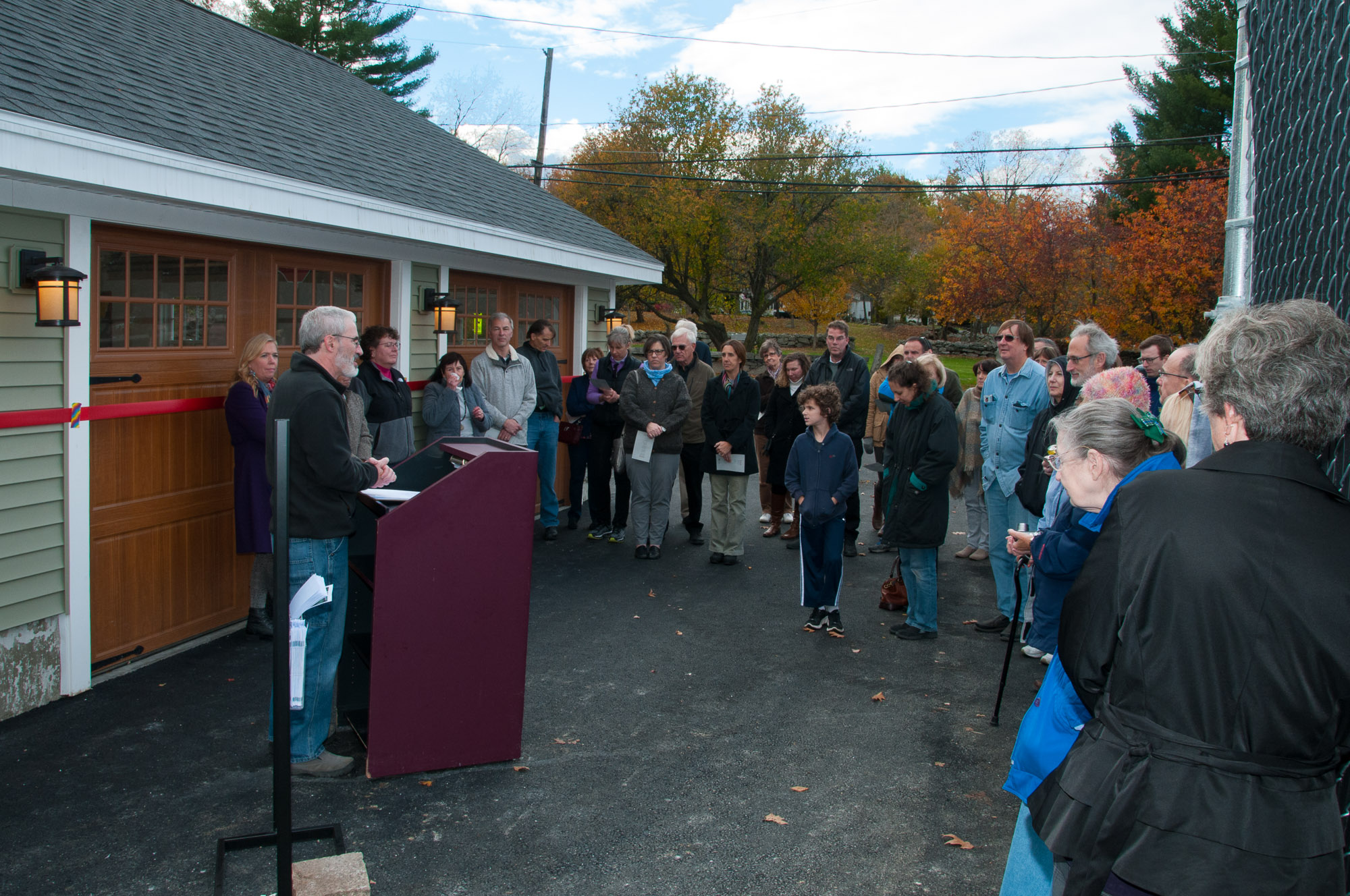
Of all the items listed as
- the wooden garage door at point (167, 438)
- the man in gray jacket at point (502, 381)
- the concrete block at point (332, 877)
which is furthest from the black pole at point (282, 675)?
the man in gray jacket at point (502, 381)

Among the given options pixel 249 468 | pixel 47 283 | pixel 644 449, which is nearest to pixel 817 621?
pixel 644 449

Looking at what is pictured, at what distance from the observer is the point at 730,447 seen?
7.90 m

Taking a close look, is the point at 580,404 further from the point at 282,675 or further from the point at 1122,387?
the point at 282,675

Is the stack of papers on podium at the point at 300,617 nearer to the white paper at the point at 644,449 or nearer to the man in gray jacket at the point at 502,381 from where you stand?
→ the man in gray jacket at the point at 502,381

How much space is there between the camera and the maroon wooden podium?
3812 millimetres

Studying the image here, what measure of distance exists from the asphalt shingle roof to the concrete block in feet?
11.1

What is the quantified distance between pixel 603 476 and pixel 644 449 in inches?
45.9

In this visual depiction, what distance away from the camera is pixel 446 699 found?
4.00 meters

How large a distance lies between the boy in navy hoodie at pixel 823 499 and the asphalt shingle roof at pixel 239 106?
11.0 ft

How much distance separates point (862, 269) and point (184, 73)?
30.9 m

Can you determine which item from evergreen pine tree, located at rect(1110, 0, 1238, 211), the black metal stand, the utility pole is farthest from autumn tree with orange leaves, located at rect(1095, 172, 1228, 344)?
the black metal stand

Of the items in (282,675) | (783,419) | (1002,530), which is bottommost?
(1002,530)

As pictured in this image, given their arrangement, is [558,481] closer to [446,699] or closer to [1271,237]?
[446,699]

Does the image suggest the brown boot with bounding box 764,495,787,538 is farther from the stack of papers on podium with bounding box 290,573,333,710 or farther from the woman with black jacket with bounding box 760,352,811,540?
the stack of papers on podium with bounding box 290,573,333,710
